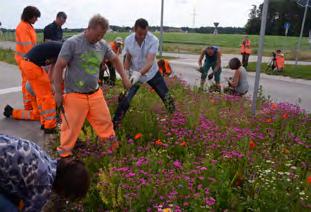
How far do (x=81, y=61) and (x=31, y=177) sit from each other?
2094mm

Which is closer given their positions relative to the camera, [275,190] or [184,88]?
[275,190]

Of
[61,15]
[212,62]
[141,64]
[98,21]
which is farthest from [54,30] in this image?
[98,21]

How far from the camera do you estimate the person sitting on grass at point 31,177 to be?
224 cm

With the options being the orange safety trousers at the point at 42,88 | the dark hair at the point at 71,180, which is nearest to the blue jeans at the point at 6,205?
the dark hair at the point at 71,180

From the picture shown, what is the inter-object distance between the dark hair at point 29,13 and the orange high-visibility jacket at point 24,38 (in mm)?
141

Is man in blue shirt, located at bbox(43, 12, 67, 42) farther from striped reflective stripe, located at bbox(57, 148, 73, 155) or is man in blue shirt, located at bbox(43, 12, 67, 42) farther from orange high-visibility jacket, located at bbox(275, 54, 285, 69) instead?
orange high-visibility jacket, located at bbox(275, 54, 285, 69)

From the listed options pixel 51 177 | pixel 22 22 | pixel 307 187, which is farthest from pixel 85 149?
pixel 22 22

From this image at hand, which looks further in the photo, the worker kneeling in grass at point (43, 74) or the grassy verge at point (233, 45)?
the grassy verge at point (233, 45)

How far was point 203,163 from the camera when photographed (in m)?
3.51

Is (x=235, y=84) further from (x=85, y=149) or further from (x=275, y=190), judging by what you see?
(x=275, y=190)

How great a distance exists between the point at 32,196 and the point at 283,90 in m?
11.1

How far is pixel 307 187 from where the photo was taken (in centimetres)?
317

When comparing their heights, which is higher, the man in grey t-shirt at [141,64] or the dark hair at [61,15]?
the dark hair at [61,15]

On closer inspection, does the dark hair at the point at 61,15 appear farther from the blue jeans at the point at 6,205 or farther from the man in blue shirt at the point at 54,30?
the blue jeans at the point at 6,205
